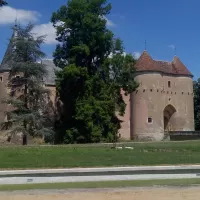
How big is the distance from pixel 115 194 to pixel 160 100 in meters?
46.6

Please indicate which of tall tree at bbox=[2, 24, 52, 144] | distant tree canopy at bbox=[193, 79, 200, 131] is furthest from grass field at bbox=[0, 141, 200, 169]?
distant tree canopy at bbox=[193, 79, 200, 131]

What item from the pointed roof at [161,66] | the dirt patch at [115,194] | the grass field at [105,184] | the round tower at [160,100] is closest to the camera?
the dirt patch at [115,194]

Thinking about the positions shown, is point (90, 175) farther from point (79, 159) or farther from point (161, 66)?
point (161, 66)

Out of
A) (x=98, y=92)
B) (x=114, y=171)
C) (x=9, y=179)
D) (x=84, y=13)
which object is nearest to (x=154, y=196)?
(x=114, y=171)

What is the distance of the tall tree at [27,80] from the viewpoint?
41312 mm

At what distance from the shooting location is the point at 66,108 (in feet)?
159

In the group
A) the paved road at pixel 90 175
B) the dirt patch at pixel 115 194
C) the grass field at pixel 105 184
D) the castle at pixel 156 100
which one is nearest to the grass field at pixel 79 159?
the paved road at pixel 90 175

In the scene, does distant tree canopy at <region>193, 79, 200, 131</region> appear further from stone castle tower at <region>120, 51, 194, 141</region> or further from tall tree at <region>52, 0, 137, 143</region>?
tall tree at <region>52, 0, 137, 143</region>

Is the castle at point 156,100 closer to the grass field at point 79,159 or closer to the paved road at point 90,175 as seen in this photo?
the grass field at point 79,159

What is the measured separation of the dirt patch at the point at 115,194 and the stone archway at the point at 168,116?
158ft

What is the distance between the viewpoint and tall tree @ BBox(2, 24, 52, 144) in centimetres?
4131

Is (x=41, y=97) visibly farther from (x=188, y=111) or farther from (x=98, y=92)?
(x=188, y=111)

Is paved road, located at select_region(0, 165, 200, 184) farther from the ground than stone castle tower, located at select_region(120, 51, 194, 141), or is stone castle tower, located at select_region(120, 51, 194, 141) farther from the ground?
stone castle tower, located at select_region(120, 51, 194, 141)

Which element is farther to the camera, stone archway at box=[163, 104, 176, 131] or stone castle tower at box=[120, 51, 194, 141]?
stone archway at box=[163, 104, 176, 131]
